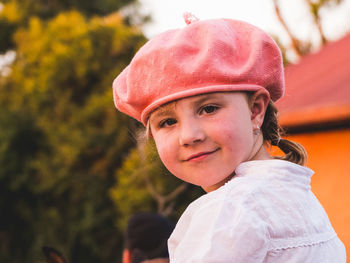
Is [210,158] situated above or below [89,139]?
above

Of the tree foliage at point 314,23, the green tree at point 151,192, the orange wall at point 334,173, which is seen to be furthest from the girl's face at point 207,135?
the tree foliage at point 314,23

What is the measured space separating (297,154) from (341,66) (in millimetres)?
5180

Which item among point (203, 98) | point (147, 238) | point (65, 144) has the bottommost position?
point (65, 144)

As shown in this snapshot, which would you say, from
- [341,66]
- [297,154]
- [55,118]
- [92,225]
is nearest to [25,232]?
[92,225]

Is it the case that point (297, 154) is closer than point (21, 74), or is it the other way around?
point (297, 154)

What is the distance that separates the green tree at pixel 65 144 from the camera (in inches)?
398

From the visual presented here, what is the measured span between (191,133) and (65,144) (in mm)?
9340

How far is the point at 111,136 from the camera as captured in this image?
10.2 metres

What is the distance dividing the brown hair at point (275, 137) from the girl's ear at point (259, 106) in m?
0.06

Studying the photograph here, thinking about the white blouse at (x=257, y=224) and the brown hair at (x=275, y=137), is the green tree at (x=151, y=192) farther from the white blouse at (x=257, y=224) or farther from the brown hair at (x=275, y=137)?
the white blouse at (x=257, y=224)

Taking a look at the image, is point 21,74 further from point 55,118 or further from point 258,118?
point 258,118

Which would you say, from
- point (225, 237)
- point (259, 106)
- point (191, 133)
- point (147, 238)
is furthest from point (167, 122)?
point (147, 238)

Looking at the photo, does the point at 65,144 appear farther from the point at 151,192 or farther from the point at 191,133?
the point at 191,133

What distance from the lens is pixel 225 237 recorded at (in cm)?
98
